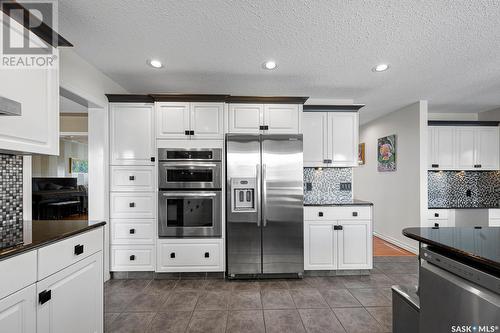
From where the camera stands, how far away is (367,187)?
5.33 m

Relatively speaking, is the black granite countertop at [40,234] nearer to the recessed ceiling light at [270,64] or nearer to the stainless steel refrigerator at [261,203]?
the stainless steel refrigerator at [261,203]

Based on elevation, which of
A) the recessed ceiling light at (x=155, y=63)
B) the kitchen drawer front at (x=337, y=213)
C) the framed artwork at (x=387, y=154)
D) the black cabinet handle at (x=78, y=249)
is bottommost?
the kitchen drawer front at (x=337, y=213)

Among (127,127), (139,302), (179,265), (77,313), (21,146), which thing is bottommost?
(139,302)

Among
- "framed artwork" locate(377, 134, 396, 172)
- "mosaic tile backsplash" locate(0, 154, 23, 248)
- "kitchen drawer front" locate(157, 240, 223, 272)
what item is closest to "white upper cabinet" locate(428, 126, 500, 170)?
"framed artwork" locate(377, 134, 396, 172)

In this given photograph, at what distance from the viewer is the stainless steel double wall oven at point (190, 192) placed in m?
2.85

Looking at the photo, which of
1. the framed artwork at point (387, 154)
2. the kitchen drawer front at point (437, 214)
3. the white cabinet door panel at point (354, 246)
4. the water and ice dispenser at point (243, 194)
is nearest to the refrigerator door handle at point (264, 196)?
the water and ice dispenser at point (243, 194)

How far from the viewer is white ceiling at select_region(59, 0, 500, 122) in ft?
5.49

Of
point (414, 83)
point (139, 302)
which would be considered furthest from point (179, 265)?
point (414, 83)

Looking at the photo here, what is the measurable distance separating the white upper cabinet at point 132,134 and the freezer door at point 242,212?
A: 1.03m

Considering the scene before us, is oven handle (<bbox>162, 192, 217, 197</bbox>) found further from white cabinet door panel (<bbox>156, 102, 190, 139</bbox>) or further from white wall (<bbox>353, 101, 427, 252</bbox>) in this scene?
white wall (<bbox>353, 101, 427, 252</bbox>)

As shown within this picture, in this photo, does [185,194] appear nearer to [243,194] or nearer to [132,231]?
[243,194]

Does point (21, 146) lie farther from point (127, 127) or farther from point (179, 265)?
point (179, 265)

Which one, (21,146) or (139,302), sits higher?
(21,146)

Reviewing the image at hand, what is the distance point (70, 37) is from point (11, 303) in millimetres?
2084
